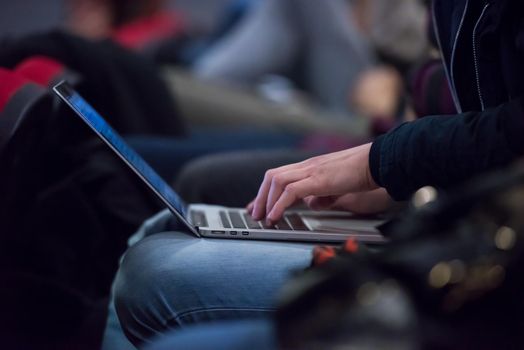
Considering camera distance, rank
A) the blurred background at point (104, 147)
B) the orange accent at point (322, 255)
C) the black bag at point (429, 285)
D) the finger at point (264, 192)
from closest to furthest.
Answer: the black bag at point (429, 285)
the orange accent at point (322, 255)
the finger at point (264, 192)
the blurred background at point (104, 147)

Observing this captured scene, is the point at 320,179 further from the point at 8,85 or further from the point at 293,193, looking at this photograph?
the point at 8,85

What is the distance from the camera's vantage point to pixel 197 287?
91cm

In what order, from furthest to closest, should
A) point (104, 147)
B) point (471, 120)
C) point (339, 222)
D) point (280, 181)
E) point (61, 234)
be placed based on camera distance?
point (104, 147) → point (61, 234) → point (339, 222) → point (280, 181) → point (471, 120)

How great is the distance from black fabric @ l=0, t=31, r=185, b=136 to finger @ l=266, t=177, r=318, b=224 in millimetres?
675

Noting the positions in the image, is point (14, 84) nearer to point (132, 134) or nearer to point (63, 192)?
point (63, 192)

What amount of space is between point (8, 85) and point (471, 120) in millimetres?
610

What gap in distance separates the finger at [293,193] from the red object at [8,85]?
0.37 metres

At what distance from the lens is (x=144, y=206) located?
1.53 meters

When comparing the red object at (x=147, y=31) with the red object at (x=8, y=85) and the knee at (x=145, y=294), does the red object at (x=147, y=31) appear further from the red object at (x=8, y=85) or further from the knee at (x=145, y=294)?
the knee at (x=145, y=294)

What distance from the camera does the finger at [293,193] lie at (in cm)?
98

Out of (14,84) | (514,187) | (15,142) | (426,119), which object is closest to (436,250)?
(514,187)

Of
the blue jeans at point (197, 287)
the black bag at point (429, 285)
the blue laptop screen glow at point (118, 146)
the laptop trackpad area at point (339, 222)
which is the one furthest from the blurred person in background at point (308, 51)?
the black bag at point (429, 285)

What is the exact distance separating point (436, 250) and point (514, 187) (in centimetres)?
7

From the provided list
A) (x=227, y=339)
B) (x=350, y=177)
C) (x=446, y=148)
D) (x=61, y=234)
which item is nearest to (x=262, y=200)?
(x=350, y=177)
